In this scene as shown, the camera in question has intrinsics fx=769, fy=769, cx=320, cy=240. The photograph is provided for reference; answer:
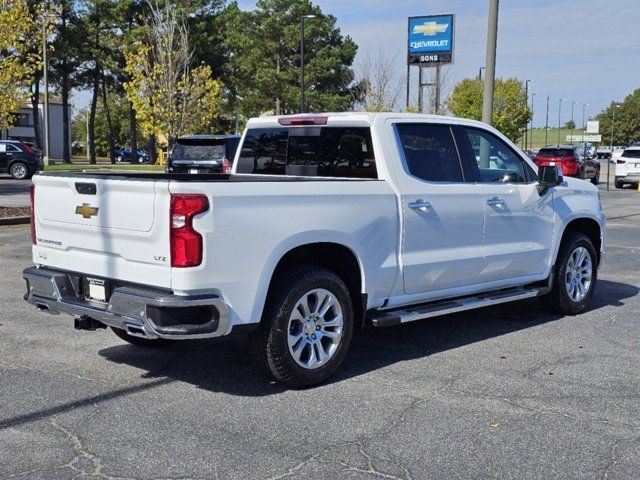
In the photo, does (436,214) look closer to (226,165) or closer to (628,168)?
(226,165)

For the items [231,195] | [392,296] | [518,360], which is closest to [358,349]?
[392,296]

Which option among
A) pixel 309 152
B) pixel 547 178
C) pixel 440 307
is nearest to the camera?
pixel 440 307

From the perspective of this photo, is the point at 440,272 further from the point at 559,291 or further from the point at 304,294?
the point at 559,291

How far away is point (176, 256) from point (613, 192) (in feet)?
90.3

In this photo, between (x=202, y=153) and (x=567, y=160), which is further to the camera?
(x=567, y=160)

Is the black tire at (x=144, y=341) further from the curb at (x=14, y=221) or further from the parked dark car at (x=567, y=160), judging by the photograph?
the parked dark car at (x=567, y=160)

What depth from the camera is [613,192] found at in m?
29.2

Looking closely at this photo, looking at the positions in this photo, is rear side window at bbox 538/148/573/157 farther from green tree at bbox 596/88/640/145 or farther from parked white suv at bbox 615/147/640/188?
green tree at bbox 596/88/640/145

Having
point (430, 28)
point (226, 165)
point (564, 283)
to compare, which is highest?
point (430, 28)

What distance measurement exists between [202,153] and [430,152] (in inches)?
475

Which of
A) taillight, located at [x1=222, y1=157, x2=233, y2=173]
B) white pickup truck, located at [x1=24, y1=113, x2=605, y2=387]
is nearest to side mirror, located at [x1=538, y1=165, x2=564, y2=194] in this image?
white pickup truck, located at [x1=24, y1=113, x2=605, y2=387]

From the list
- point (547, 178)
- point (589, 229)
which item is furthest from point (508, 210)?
point (589, 229)

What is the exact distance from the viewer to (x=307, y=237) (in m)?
5.09

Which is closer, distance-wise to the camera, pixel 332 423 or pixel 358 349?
pixel 332 423
